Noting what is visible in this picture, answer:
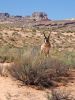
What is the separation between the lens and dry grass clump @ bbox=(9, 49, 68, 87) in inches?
430

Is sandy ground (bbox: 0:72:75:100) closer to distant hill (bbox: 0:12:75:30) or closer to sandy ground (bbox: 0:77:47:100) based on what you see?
sandy ground (bbox: 0:77:47:100)

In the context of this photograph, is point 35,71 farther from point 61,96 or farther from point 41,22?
point 41,22

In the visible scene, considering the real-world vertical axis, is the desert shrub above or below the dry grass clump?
below

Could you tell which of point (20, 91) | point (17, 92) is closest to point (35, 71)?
point (20, 91)

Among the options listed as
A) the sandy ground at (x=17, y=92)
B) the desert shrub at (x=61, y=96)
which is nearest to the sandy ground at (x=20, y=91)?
the sandy ground at (x=17, y=92)

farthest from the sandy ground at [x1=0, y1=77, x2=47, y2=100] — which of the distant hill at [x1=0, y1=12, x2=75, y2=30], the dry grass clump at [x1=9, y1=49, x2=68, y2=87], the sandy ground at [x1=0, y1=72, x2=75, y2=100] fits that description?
the distant hill at [x1=0, y1=12, x2=75, y2=30]

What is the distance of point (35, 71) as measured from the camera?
1105 centimetres

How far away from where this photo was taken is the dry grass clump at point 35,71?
1092 cm

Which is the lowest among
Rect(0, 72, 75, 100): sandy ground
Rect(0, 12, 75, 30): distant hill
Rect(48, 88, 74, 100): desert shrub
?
Rect(0, 12, 75, 30): distant hill

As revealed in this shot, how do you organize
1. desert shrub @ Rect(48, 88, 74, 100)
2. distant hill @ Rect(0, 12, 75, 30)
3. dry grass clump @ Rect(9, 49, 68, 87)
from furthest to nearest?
1. distant hill @ Rect(0, 12, 75, 30)
2. dry grass clump @ Rect(9, 49, 68, 87)
3. desert shrub @ Rect(48, 88, 74, 100)

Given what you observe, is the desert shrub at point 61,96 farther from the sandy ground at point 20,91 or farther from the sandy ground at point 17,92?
the sandy ground at point 17,92

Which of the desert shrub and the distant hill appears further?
the distant hill

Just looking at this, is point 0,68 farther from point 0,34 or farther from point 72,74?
point 0,34

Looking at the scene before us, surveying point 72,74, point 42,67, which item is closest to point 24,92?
point 42,67
